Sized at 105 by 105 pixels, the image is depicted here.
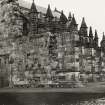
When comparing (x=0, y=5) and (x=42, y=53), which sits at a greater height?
(x=0, y=5)

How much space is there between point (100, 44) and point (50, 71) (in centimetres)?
3302

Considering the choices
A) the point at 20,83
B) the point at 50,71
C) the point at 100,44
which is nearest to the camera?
the point at 50,71

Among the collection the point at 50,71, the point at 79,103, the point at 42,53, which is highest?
the point at 42,53

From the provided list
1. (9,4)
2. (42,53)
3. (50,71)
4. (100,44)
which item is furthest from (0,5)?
(100,44)

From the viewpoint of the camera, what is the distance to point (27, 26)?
134 feet

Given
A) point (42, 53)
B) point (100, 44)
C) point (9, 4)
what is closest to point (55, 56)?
point (42, 53)

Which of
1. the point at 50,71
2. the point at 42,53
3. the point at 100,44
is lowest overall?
the point at 50,71

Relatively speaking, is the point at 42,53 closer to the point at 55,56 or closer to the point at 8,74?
the point at 55,56

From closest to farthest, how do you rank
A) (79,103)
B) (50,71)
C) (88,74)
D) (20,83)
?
(79,103)
(50,71)
(20,83)
(88,74)

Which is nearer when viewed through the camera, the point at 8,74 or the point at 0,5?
the point at 8,74

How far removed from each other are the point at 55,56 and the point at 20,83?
6.27 m

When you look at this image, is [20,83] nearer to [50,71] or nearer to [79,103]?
[50,71]

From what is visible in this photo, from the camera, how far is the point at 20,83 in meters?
35.7

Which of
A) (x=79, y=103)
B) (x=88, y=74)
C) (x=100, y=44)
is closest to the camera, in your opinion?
(x=79, y=103)
